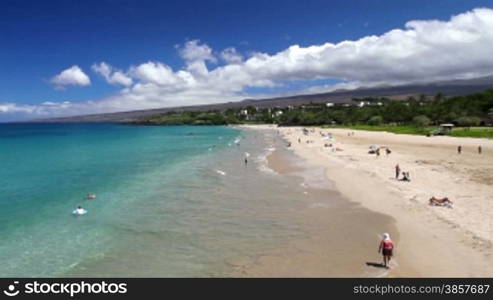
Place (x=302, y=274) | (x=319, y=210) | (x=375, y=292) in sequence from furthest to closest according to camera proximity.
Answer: (x=319, y=210)
(x=302, y=274)
(x=375, y=292)

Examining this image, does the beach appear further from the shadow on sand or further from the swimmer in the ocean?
the swimmer in the ocean

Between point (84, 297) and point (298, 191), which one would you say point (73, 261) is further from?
point (298, 191)

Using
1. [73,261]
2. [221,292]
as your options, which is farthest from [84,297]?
[73,261]

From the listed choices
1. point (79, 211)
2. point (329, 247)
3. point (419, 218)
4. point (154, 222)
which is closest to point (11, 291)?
point (154, 222)

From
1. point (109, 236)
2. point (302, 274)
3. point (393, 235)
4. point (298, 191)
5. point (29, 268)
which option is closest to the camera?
point (302, 274)

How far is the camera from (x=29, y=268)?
51.2ft

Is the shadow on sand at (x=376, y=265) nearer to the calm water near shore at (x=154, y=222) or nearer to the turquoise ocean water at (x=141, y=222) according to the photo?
the calm water near shore at (x=154, y=222)

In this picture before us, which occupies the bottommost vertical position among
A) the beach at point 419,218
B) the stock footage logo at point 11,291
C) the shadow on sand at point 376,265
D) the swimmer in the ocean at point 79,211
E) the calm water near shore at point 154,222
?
the beach at point 419,218

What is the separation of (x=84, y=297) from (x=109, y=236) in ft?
33.0

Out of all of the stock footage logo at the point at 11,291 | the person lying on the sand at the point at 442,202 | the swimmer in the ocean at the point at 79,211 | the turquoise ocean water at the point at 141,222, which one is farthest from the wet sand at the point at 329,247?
the swimmer in the ocean at the point at 79,211

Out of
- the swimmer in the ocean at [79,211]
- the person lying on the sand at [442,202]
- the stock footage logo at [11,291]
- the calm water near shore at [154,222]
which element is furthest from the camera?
the swimmer in the ocean at [79,211]

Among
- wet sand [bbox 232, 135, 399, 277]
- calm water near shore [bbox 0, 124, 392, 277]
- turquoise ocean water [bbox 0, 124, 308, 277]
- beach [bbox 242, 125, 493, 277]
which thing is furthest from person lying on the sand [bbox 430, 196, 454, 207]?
turquoise ocean water [bbox 0, 124, 308, 277]

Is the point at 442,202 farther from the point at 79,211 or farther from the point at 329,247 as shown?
the point at 79,211

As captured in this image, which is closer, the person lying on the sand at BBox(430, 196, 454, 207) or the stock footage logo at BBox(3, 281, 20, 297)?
the stock footage logo at BBox(3, 281, 20, 297)
